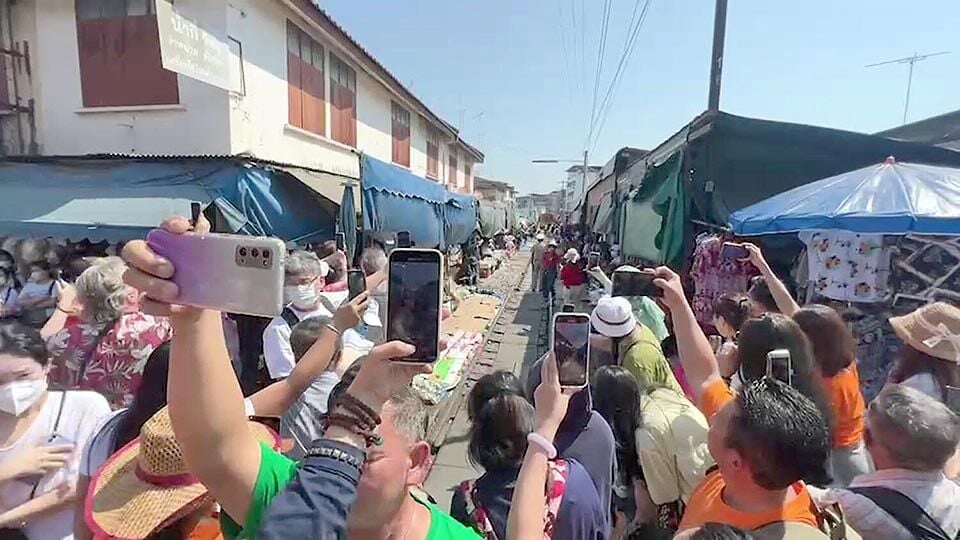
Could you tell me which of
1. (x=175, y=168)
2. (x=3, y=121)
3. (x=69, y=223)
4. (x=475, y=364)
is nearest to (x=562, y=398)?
(x=69, y=223)

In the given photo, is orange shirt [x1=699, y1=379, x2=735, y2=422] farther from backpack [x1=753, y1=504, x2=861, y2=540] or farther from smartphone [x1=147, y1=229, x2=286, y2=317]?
smartphone [x1=147, y1=229, x2=286, y2=317]

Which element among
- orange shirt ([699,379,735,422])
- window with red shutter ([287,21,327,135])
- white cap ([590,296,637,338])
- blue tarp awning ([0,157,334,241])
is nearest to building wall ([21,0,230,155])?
blue tarp awning ([0,157,334,241])

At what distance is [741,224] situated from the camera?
4.59 meters

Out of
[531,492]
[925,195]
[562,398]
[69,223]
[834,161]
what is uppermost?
[834,161]

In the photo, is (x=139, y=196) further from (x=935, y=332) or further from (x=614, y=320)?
(x=935, y=332)

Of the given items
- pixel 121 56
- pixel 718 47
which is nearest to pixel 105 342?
pixel 121 56

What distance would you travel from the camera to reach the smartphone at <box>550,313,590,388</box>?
1780 millimetres

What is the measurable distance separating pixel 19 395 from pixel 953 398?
3.93 metres

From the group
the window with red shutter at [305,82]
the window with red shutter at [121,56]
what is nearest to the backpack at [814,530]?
the window with red shutter at [121,56]

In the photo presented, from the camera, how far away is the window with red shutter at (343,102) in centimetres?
988

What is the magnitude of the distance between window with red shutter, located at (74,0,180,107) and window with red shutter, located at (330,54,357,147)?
3.55 metres

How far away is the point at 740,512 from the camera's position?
1.58 m

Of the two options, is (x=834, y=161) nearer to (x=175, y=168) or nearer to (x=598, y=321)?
(x=598, y=321)

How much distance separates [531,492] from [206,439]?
0.85 meters
